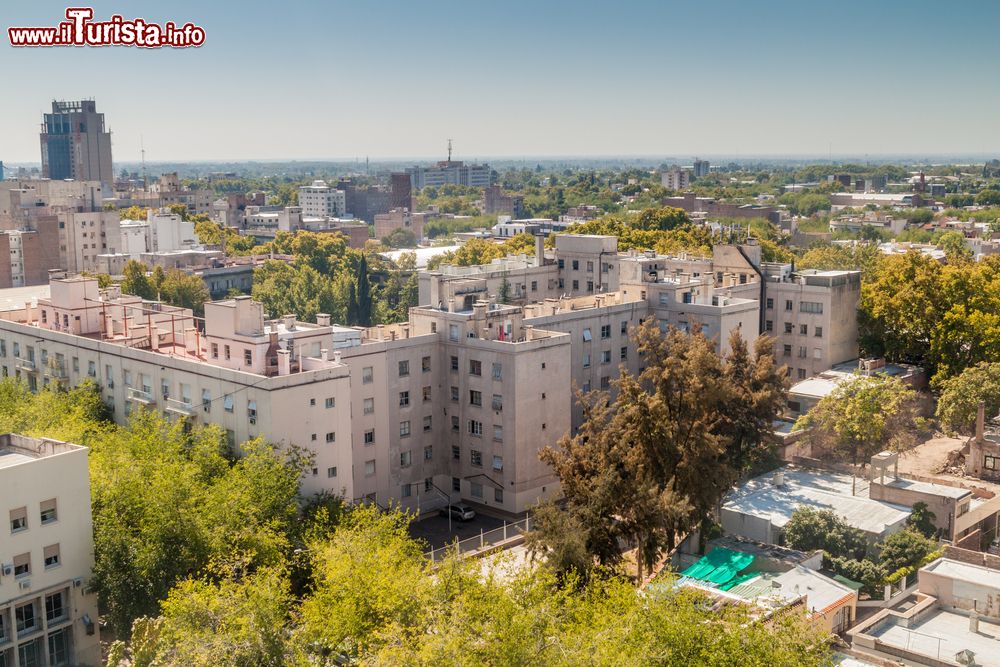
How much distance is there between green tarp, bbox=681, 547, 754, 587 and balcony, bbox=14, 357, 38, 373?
120 ft

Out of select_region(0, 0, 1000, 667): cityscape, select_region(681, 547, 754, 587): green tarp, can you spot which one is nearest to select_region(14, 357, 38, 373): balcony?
select_region(0, 0, 1000, 667): cityscape

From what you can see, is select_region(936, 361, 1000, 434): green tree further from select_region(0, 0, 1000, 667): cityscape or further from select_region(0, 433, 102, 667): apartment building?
select_region(0, 433, 102, 667): apartment building

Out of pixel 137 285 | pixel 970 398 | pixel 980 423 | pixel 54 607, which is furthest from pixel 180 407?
pixel 137 285

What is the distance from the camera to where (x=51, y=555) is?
122ft

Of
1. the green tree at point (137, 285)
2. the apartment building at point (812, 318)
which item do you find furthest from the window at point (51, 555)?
the green tree at point (137, 285)

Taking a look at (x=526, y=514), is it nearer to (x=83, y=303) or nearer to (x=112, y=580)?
(x=112, y=580)

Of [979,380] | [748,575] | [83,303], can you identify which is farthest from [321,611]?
[979,380]

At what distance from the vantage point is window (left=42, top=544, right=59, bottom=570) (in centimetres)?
3700

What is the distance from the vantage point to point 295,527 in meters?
42.2

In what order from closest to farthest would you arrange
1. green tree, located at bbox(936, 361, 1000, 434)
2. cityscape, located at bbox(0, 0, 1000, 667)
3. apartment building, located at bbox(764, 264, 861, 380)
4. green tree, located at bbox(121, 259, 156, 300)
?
cityscape, located at bbox(0, 0, 1000, 667), green tree, located at bbox(936, 361, 1000, 434), apartment building, located at bbox(764, 264, 861, 380), green tree, located at bbox(121, 259, 156, 300)

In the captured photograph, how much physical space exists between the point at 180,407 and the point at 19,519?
42.2 ft

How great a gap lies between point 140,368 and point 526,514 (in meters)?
20.4

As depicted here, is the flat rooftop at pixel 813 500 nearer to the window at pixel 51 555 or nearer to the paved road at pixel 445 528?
the paved road at pixel 445 528

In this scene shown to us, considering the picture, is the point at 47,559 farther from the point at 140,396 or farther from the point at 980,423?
the point at 980,423
